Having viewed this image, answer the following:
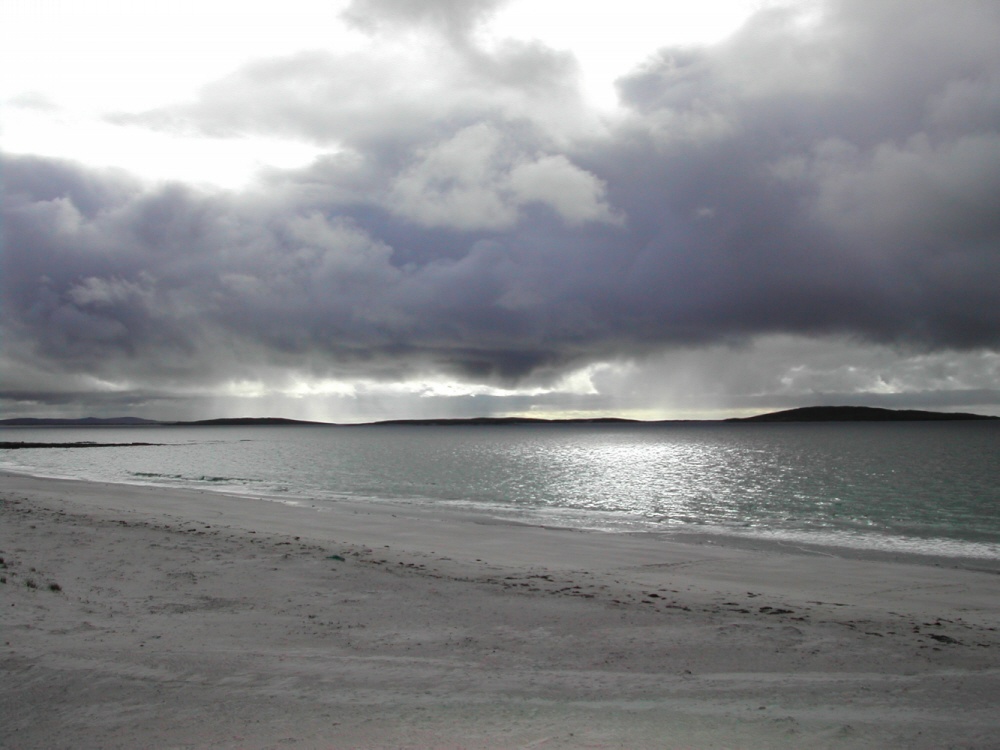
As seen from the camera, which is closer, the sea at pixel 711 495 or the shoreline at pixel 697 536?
the shoreline at pixel 697 536

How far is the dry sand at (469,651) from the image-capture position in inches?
286

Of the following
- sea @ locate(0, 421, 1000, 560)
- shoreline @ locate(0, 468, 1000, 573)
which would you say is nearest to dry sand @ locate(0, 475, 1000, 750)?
shoreline @ locate(0, 468, 1000, 573)

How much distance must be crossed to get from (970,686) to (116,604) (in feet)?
45.4

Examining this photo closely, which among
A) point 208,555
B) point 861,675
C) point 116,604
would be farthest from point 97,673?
point 861,675

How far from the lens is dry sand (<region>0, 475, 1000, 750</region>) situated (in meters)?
7.25

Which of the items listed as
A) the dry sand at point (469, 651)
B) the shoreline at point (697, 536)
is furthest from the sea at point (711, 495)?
the dry sand at point (469, 651)

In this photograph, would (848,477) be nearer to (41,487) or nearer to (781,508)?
(781,508)

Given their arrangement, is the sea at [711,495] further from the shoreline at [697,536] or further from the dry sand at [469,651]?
the dry sand at [469,651]

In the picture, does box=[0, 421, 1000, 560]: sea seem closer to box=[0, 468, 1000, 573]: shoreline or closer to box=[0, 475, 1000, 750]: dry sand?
box=[0, 468, 1000, 573]: shoreline

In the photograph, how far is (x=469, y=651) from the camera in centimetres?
1008

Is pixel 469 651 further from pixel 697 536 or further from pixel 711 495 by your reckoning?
pixel 711 495

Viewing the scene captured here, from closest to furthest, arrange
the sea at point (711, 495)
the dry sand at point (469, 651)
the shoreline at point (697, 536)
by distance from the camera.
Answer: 1. the dry sand at point (469, 651)
2. the shoreline at point (697, 536)
3. the sea at point (711, 495)

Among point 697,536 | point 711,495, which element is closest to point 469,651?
point 697,536

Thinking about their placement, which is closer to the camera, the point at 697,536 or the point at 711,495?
the point at 697,536
